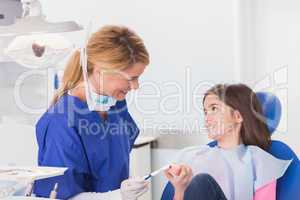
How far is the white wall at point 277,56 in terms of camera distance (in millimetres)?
1513

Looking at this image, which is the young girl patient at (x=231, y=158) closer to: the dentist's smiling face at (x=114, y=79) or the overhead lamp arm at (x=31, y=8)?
the dentist's smiling face at (x=114, y=79)

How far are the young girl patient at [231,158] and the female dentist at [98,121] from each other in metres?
0.21

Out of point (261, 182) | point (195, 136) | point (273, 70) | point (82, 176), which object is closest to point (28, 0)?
point (82, 176)

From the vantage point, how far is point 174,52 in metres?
1.65

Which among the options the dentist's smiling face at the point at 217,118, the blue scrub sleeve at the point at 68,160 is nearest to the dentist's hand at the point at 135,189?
the blue scrub sleeve at the point at 68,160

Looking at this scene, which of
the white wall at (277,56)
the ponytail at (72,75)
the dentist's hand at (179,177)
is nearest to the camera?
the white wall at (277,56)

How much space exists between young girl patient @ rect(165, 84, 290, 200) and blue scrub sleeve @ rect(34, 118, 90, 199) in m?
0.31

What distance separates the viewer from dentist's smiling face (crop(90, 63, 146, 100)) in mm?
1692

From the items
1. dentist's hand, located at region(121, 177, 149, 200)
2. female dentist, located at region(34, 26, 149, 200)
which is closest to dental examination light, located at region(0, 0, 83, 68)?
female dentist, located at region(34, 26, 149, 200)

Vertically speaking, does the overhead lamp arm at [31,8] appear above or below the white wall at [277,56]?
above

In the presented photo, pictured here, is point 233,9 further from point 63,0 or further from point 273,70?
point 63,0

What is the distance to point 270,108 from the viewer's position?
155 cm

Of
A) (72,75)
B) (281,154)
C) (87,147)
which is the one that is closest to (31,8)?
(72,75)

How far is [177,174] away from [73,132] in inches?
15.9
